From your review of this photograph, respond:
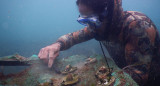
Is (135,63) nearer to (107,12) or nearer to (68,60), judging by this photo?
(107,12)

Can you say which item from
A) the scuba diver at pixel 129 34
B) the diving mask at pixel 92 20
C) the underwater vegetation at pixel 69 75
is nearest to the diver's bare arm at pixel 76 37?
the underwater vegetation at pixel 69 75

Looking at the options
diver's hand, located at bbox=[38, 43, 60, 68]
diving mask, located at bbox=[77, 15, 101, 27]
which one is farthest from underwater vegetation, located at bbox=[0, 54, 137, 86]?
diving mask, located at bbox=[77, 15, 101, 27]

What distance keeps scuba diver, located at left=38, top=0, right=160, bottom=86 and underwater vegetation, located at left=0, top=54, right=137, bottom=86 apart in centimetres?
33

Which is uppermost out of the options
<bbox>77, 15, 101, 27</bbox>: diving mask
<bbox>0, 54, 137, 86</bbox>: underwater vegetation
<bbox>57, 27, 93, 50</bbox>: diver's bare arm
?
<bbox>77, 15, 101, 27</bbox>: diving mask

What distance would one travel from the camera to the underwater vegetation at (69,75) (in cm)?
210

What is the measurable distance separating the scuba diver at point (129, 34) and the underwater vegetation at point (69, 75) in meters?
0.33

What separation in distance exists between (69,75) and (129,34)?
157cm

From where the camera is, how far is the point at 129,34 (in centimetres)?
252

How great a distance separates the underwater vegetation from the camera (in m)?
2.10

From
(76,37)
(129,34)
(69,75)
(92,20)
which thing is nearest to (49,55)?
(69,75)

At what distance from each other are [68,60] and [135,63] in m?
2.14

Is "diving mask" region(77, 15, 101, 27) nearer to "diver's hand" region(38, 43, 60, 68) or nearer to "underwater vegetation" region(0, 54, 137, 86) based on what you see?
"underwater vegetation" region(0, 54, 137, 86)

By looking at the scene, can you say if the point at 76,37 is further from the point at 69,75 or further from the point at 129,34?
the point at 129,34

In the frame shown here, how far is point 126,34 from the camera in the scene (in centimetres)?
262
